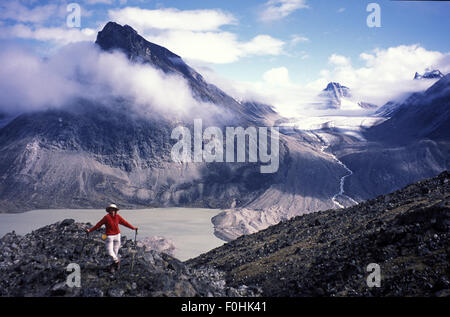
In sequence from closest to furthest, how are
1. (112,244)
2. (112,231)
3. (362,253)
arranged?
(112,231) → (112,244) → (362,253)

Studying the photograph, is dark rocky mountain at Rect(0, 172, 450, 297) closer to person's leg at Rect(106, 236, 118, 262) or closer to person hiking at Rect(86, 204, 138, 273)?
person hiking at Rect(86, 204, 138, 273)

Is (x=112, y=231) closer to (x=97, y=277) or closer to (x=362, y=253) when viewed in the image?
(x=97, y=277)

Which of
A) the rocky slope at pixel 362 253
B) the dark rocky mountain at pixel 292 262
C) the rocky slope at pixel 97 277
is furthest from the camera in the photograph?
the rocky slope at pixel 362 253

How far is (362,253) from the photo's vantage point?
1230 inches

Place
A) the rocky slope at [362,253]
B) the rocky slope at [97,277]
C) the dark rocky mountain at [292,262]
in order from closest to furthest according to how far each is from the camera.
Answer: the rocky slope at [97,277]
the dark rocky mountain at [292,262]
the rocky slope at [362,253]

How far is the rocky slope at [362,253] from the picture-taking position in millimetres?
25566

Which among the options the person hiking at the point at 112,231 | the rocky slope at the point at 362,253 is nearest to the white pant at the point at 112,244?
the person hiking at the point at 112,231

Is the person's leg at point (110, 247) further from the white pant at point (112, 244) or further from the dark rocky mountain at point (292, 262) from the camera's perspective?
the dark rocky mountain at point (292, 262)

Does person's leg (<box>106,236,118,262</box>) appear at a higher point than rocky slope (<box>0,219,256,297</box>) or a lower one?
higher

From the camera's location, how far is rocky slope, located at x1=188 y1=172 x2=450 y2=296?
2557 centimetres

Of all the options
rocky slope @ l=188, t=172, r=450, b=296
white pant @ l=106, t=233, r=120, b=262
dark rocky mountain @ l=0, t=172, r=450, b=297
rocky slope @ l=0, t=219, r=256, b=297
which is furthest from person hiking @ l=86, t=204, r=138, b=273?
rocky slope @ l=188, t=172, r=450, b=296

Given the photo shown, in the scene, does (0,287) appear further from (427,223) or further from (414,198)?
(414,198)

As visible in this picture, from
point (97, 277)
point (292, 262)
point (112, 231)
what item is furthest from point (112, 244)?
point (292, 262)
